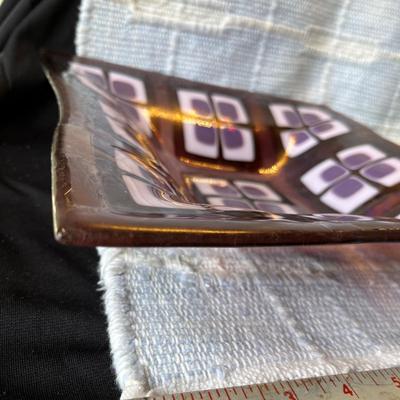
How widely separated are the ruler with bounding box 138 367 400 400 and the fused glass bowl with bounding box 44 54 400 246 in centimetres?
8

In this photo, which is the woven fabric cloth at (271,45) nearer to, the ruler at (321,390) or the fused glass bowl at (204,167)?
the fused glass bowl at (204,167)

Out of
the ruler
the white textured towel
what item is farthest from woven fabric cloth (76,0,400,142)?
the ruler

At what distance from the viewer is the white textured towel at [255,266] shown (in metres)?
0.33

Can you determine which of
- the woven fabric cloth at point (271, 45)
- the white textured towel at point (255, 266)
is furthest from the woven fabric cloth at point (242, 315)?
the woven fabric cloth at point (271, 45)

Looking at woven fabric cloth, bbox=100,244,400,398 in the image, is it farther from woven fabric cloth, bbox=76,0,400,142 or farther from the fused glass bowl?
woven fabric cloth, bbox=76,0,400,142

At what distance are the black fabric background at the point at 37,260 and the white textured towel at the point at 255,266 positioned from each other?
2cm

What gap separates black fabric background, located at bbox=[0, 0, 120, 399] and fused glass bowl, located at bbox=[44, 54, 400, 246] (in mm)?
54

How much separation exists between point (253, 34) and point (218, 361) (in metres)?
0.39

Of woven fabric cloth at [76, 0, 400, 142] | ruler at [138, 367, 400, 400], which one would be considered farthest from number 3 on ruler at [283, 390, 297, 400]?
woven fabric cloth at [76, 0, 400, 142]

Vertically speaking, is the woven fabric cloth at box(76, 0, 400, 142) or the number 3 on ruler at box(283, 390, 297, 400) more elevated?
the woven fabric cloth at box(76, 0, 400, 142)

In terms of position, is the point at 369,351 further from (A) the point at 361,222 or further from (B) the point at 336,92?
(B) the point at 336,92

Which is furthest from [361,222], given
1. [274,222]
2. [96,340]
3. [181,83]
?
[181,83]

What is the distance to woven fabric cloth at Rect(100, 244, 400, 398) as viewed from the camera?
0.32 m

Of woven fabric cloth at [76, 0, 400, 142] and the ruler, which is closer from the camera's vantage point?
the ruler
